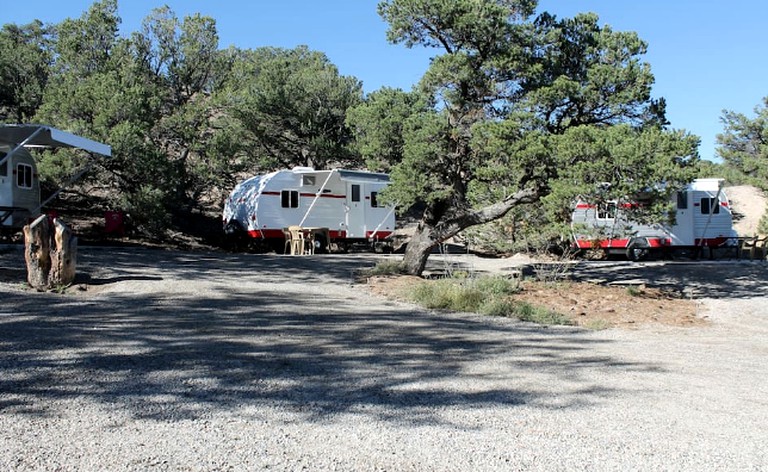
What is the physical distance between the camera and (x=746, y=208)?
35.2 meters

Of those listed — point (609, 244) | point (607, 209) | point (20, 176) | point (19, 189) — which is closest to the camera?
point (607, 209)

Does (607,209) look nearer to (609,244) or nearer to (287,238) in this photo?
(609,244)

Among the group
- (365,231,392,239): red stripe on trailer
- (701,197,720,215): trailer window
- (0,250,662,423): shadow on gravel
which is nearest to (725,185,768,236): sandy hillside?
(701,197,720,215): trailer window

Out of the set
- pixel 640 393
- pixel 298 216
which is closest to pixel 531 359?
pixel 640 393

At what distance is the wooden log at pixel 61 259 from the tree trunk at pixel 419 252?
21.3 ft

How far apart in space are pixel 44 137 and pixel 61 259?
6.13 meters

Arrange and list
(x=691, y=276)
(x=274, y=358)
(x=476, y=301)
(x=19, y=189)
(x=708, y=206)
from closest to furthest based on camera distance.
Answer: (x=274, y=358) < (x=476, y=301) < (x=691, y=276) < (x=19, y=189) < (x=708, y=206)

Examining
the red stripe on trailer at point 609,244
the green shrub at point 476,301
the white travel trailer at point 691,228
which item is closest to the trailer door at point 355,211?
the white travel trailer at point 691,228

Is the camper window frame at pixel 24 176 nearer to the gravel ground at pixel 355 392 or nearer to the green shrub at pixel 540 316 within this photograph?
the gravel ground at pixel 355 392

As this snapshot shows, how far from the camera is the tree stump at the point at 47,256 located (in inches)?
396

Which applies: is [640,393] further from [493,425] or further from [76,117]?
[76,117]

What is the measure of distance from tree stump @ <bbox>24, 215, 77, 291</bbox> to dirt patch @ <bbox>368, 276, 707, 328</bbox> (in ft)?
16.2

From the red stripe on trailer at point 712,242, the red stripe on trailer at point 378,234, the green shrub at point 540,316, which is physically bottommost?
the green shrub at point 540,316

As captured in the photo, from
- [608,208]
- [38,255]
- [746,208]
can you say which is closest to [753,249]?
[608,208]
